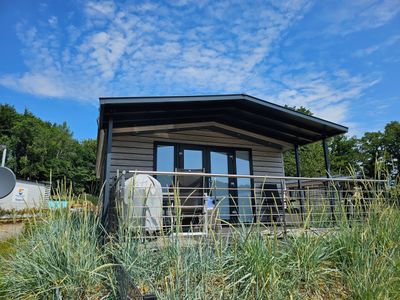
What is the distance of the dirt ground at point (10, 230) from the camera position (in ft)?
11.0

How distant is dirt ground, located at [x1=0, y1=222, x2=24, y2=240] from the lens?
11.0 feet

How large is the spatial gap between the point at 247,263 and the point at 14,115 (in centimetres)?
4363

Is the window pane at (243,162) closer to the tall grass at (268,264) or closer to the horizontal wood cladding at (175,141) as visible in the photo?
the horizontal wood cladding at (175,141)

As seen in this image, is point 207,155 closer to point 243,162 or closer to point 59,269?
point 243,162

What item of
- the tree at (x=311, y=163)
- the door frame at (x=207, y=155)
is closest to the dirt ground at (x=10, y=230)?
the door frame at (x=207, y=155)

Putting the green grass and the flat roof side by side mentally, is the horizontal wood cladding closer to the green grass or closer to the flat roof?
the flat roof

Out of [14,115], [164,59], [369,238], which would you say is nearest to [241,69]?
[164,59]

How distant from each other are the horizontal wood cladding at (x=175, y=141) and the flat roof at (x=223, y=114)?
448 millimetres

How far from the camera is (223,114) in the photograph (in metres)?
6.84

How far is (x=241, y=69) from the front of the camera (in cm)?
927

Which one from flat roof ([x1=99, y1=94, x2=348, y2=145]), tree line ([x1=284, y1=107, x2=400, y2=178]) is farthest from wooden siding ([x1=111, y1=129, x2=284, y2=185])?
tree line ([x1=284, y1=107, x2=400, y2=178])

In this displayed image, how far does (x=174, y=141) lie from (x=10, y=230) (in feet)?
13.2

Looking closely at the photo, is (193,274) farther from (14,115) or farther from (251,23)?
(14,115)

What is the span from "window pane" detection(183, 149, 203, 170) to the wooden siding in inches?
9.9
